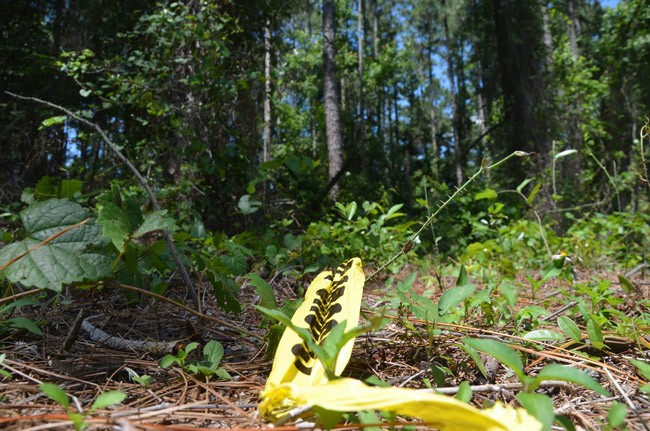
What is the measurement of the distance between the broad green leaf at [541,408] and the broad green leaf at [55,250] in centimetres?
86

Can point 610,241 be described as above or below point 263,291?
below

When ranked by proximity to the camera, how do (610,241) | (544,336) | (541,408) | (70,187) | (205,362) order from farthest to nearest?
(610,241)
(70,187)
(544,336)
(205,362)
(541,408)

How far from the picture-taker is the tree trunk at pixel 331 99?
32.3 feet

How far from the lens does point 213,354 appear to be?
3.19 ft

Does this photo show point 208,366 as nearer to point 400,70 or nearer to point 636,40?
point 636,40

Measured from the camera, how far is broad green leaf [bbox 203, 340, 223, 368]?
95cm

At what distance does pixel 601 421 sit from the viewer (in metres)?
0.76

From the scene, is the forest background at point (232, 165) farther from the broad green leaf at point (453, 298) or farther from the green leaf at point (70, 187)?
the broad green leaf at point (453, 298)

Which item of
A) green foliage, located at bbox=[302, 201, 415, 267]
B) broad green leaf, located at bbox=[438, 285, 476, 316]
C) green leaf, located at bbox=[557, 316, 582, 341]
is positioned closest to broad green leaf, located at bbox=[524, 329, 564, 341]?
green leaf, located at bbox=[557, 316, 582, 341]

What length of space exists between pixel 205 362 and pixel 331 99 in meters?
9.95

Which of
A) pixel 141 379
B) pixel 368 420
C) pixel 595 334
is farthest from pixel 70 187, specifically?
pixel 595 334

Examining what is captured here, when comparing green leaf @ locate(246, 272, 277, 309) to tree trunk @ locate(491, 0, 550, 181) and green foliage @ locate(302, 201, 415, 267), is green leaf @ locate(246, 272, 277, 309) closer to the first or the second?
green foliage @ locate(302, 201, 415, 267)

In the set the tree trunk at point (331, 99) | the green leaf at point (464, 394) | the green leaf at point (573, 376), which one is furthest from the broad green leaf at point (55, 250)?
the tree trunk at point (331, 99)

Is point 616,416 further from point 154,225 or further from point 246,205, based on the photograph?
point 246,205
